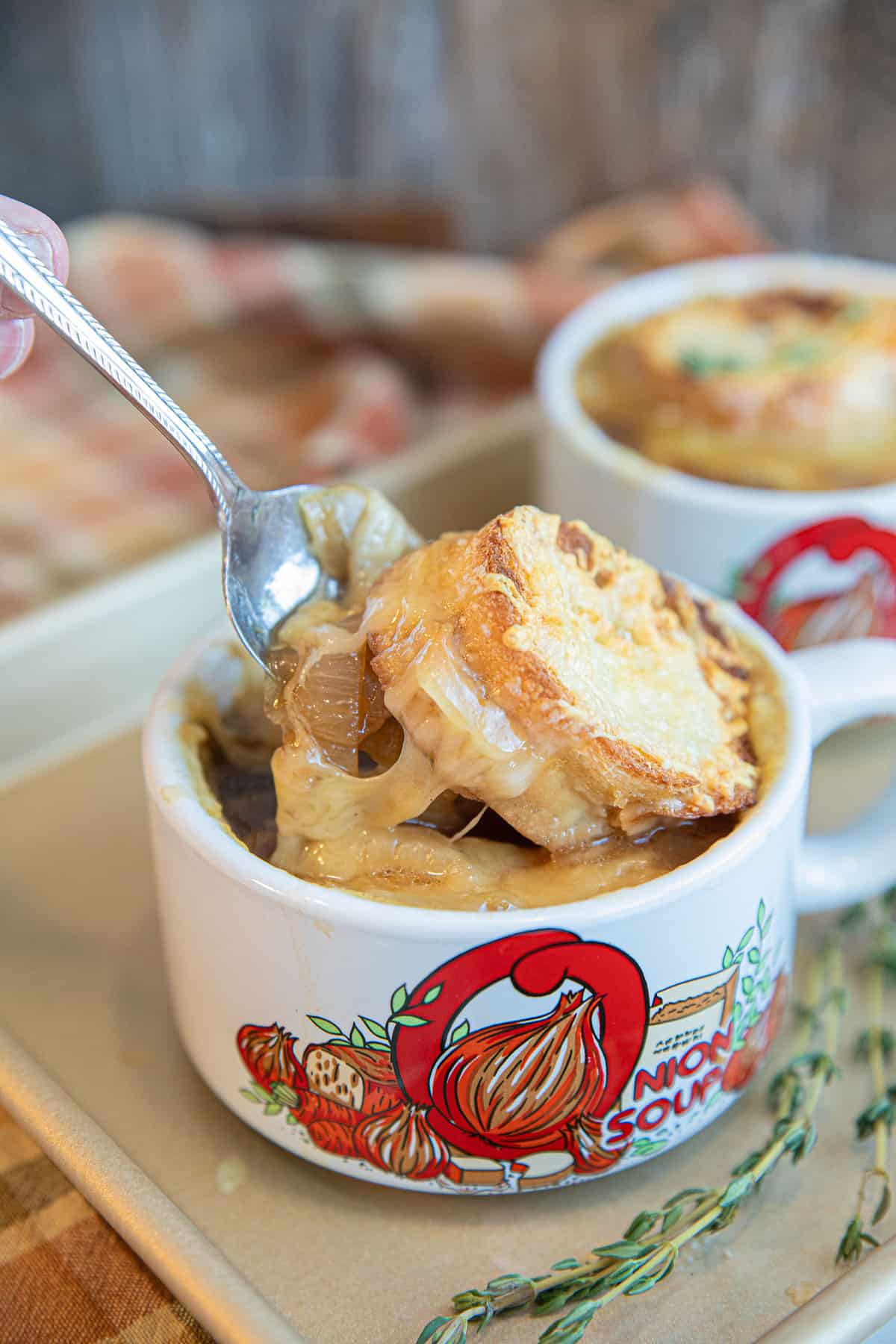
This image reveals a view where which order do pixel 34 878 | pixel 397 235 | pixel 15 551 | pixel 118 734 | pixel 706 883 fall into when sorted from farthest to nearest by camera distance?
1. pixel 397 235
2. pixel 15 551
3. pixel 118 734
4. pixel 34 878
5. pixel 706 883

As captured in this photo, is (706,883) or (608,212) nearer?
(706,883)

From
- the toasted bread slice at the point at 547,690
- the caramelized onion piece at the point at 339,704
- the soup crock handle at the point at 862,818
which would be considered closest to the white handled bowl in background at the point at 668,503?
the soup crock handle at the point at 862,818

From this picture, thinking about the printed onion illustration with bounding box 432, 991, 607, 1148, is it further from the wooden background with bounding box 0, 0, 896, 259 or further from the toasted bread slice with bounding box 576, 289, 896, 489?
the wooden background with bounding box 0, 0, 896, 259

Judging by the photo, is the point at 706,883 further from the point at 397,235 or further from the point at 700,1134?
the point at 397,235

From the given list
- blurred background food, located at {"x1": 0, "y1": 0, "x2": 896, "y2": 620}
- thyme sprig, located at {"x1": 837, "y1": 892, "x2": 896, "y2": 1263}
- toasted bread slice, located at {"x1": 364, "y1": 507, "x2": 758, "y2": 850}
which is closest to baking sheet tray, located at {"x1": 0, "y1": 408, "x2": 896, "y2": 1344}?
thyme sprig, located at {"x1": 837, "y1": 892, "x2": 896, "y2": 1263}

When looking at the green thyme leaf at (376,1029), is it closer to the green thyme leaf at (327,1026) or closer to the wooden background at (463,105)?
the green thyme leaf at (327,1026)

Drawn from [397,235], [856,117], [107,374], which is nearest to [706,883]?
[107,374]

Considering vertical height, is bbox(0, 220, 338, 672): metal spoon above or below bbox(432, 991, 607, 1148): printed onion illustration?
above
